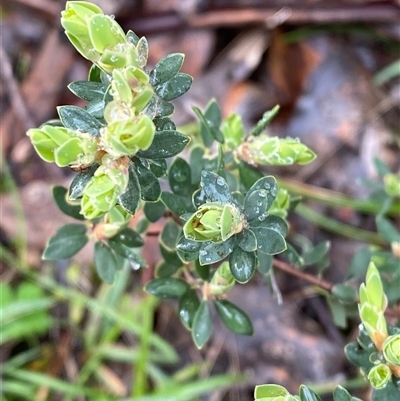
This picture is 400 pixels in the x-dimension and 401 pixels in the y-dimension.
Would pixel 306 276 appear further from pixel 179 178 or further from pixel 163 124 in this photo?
pixel 163 124

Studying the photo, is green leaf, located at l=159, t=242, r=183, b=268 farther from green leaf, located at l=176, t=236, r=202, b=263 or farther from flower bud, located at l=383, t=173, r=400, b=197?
flower bud, located at l=383, t=173, r=400, b=197

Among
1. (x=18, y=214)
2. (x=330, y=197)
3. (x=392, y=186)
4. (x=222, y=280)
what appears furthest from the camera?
(x=18, y=214)

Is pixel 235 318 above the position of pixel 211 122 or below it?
below

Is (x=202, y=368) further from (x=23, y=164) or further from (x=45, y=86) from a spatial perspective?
(x=45, y=86)

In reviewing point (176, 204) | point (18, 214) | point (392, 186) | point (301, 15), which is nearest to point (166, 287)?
point (176, 204)

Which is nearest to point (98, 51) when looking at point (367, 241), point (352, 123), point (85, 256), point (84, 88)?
point (84, 88)

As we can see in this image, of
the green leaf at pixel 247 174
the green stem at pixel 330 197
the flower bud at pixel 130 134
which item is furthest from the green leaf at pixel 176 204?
the green stem at pixel 330 197
